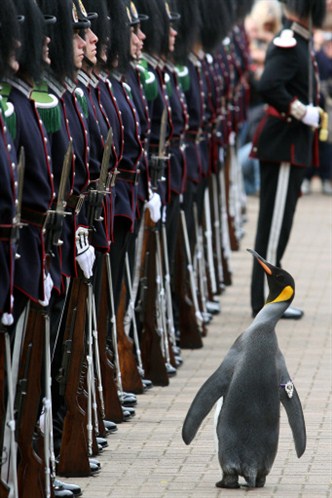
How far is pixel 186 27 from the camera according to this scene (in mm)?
10500

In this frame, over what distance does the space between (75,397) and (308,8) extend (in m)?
4.98

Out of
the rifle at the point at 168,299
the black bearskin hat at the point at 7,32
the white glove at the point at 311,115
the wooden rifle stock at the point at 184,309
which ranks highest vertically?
the black bearskin hat at the point at 7,32

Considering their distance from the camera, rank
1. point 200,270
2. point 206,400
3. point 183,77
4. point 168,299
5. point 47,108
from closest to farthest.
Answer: point 47,108, point 206,400, point 168,299, point 183,77, point 200,270

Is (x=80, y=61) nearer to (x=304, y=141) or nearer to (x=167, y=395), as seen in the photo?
(x=167, y=395)

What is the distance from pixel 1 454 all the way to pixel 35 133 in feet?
3.71

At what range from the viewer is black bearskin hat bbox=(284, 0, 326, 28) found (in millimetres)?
10977

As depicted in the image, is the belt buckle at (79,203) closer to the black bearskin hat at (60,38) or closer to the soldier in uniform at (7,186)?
the black bearskin hat at (60,38)

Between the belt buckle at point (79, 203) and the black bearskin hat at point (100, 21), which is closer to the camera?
Answer: the belt buckle at point (79, 203)

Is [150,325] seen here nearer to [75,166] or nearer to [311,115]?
[75,166]

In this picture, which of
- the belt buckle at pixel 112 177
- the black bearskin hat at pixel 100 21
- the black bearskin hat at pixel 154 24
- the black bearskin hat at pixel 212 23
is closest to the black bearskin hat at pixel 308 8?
the black bearskin hat at pixel 212 23

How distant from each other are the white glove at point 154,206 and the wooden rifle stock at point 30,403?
9.01ft

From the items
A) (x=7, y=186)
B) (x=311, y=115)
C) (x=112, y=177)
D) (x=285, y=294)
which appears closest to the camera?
(x=7, y=186)

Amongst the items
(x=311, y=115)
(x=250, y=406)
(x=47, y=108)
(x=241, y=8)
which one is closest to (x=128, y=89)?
(x=47, y=108)

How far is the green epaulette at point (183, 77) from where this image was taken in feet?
33.3
